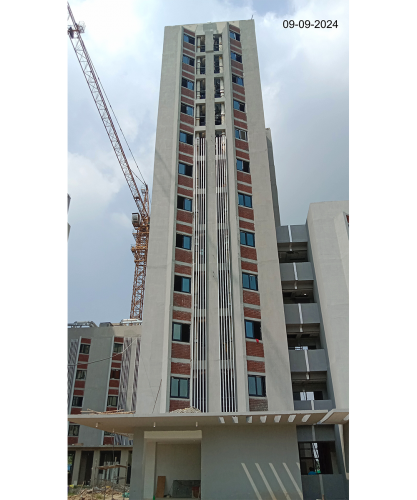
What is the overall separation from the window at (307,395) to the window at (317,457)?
3394mm

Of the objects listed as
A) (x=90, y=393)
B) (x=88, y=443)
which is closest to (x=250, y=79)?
(x=90, y=393)

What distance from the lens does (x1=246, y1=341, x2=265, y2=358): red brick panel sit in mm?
31000

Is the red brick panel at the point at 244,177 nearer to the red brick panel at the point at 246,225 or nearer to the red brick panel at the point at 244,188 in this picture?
the red brick panel at the point at 244,188

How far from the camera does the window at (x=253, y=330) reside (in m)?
31.7

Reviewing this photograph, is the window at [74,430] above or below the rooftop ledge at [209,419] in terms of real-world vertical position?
above

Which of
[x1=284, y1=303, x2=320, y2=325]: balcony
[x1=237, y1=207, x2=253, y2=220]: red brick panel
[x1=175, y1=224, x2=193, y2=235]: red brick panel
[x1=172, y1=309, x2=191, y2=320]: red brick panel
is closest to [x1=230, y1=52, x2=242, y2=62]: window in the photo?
[x1=237, y1=207, x2=253, y2=220]: red brick panel

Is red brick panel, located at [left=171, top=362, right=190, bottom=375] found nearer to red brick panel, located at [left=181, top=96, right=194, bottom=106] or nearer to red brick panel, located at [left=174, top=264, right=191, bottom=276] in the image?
red brick panel, located at [left=174, top=264, right=191, bottom=276]

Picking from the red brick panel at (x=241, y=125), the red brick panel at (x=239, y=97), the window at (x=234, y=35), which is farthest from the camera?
the window at (x=234, y=35)

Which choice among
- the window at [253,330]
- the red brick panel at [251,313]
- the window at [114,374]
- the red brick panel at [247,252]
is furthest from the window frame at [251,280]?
the window at [114,374]

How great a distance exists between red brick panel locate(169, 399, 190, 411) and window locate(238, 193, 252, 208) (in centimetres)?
1764

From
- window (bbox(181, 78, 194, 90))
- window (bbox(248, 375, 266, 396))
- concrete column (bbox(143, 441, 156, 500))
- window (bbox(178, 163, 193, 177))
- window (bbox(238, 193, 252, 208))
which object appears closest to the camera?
concrete column (bbox(143, 441, 156, 500))

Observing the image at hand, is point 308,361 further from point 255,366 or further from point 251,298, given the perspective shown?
point 251,298

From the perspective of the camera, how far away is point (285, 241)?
130ft
